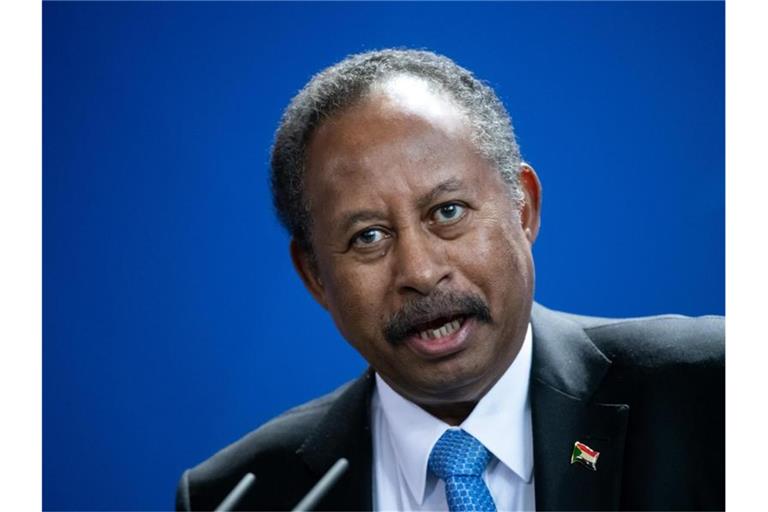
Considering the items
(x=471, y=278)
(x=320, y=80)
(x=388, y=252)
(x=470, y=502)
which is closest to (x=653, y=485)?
(x=470, y=502)

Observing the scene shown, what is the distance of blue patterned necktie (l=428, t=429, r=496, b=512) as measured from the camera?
6.27 feet

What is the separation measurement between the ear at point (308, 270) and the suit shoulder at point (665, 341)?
602 millimetres

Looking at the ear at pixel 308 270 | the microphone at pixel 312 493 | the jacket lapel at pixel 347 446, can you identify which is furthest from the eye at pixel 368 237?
the microphone at pixel 312 493

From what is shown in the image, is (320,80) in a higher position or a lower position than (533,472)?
higher

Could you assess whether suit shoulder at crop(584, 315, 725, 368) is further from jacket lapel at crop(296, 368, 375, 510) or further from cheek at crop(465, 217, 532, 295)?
jacket lapel at crop(296, 368, 375, 510)

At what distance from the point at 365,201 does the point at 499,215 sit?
274 mm

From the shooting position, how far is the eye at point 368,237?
187cm

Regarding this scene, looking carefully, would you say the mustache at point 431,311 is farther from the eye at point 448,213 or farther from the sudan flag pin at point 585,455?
the sudan flag pin at point 585,455

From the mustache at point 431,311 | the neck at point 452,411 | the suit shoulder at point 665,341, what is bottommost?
the neck at point 452,411

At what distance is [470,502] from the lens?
6.25 ft

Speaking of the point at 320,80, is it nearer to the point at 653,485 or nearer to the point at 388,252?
the point at 388,252

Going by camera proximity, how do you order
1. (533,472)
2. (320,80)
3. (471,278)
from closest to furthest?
(471,278)
(533,472)
(320,80)

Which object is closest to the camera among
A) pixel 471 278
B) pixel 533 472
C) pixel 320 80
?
pixel 471 278

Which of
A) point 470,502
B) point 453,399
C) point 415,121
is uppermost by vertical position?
point 415,121
